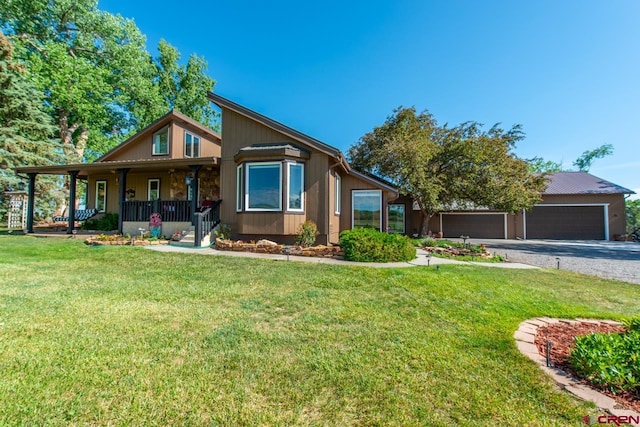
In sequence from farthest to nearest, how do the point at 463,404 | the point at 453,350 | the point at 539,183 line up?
the point at 539,183 < the point at 453,350 < the point at 463,404

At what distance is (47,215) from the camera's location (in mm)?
18859

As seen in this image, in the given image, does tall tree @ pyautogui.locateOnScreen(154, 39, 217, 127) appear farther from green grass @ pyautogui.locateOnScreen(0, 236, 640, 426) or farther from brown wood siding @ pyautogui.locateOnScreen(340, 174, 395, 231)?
green grass @ pyautogui.locateOnScreen(0, 236, 640, 426)

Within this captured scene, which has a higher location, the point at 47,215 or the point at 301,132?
the point at 301,132

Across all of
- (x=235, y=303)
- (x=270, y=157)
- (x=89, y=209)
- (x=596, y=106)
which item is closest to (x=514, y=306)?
(x=235, y=303)

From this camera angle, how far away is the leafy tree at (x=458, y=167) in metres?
15.0

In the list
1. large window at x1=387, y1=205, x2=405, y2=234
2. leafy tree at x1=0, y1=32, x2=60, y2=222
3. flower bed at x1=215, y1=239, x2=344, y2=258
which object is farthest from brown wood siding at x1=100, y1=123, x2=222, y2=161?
large window at x1=387, y1=205, x2=405, y2=234

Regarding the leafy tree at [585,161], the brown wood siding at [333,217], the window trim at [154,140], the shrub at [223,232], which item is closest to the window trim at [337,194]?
the brown wood siding at [333,217]

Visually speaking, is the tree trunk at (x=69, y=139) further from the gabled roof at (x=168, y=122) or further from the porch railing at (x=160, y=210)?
the porch railing at (x=160, y=210)

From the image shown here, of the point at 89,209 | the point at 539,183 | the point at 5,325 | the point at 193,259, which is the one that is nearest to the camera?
the point at 5,325

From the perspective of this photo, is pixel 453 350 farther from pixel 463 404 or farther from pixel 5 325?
pixel 5 325

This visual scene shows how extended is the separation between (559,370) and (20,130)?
1115 inches

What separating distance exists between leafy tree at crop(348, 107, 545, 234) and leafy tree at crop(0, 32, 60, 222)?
22108mm

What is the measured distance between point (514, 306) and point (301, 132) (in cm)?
835

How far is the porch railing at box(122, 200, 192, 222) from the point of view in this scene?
1177 cm
